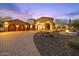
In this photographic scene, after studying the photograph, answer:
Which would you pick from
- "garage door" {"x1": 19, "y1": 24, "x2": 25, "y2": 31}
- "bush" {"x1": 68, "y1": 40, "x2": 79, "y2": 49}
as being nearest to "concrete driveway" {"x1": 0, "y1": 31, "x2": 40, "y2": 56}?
"garage door" {"x1": 19, "y1": 24, "x2": 25, "y2": 31}

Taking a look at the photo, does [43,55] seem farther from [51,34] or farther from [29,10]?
[29,10]

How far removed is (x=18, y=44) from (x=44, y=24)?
1.22 feet

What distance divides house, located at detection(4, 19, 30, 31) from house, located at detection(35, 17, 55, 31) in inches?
4.5

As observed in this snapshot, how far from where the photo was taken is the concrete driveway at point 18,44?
315 cm

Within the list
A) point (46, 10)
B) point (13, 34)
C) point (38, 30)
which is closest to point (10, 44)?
point (13, 34)

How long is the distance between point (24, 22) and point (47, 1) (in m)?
0.35

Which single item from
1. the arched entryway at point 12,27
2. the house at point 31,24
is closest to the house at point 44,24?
the house at point 31,24

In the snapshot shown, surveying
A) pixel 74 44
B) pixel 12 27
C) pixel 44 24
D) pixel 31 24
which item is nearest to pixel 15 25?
pixel 12 27

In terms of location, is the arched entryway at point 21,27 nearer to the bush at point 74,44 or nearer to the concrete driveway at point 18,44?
the concrete driveway at point 18,44

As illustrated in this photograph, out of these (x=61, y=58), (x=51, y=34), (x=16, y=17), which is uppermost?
(x=16, y=17)

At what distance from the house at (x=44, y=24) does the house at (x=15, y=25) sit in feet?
0.38

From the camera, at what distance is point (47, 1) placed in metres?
3.16

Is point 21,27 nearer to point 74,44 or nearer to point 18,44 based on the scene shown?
point 18,44

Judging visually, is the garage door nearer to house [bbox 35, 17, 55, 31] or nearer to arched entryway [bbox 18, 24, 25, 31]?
arched entryway [bbox 18, 24, 25, 31]
